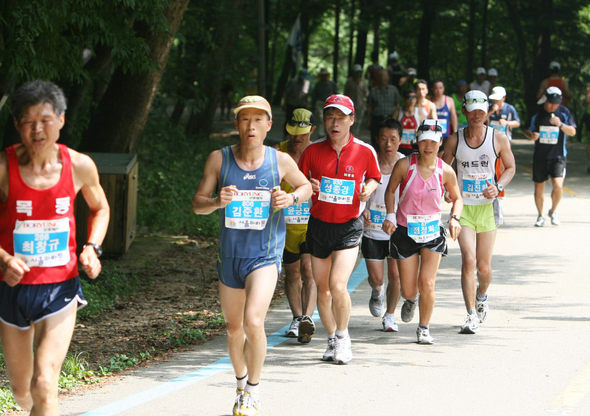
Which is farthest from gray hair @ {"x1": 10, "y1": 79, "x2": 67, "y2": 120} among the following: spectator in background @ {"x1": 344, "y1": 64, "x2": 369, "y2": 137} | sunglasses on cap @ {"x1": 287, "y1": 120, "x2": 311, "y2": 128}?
spectator in background @ {"x1": 344, "y1": 64, "x2": 369, "y2": 137}

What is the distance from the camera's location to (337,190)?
7.77 meters

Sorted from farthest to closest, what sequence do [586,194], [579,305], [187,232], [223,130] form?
[223,130] < [586,194] < [187,232] < [579,305]

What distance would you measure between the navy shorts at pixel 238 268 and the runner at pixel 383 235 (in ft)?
8.68

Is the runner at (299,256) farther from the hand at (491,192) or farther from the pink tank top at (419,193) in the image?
the hand at (491,192)

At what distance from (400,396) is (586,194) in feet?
44.3

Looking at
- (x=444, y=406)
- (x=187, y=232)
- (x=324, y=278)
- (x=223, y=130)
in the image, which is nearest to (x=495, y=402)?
(x=444, y=406)

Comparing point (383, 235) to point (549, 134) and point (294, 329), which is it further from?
point (549, 134)

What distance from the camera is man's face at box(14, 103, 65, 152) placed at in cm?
529

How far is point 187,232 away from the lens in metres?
15.1

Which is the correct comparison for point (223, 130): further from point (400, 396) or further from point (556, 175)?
point (400, 396)

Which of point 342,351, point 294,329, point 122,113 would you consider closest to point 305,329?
point 294,329

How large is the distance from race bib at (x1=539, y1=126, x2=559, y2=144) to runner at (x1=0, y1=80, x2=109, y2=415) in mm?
11147

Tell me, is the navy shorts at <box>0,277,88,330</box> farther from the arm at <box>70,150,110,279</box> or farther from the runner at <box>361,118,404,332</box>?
the runner at <box>361,118,404,332</box>

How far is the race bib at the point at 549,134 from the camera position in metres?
15.4
